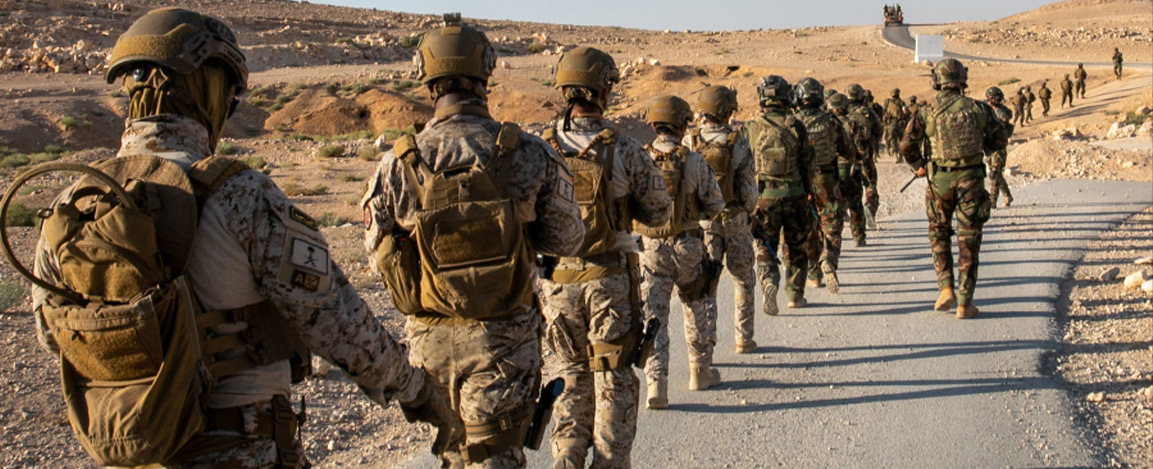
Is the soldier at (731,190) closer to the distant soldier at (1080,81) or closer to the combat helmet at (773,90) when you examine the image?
the combat helmet at (773,90)

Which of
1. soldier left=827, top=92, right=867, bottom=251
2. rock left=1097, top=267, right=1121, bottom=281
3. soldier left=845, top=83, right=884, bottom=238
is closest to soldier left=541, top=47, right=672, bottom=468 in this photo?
soldier left=827, top=92, right=867, bottom=251

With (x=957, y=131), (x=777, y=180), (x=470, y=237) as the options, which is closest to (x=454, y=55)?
(x=470, y=237)

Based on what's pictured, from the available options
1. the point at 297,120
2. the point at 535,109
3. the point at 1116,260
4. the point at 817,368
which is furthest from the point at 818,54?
the point at 817,368

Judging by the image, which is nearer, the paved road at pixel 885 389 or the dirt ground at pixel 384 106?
the paved road at pixel 885 389

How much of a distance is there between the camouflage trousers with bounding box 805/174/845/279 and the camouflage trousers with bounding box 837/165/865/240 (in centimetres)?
62

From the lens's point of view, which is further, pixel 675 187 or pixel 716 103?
pixel 716 103

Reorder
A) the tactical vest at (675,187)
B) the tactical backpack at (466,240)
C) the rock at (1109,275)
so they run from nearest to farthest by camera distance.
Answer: the tactical backpack at (466,240) < the tactical vest at (675,187) < the rock at (1109,275)

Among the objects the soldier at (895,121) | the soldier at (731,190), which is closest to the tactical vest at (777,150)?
the soldier at (731,190)

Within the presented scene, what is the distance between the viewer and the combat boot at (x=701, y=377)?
19.9ft

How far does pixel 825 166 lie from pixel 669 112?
4390 millimetres

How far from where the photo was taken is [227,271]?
96.6 inches

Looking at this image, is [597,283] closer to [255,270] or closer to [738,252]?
[255,270]

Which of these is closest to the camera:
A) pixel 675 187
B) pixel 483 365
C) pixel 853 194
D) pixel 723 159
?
pixel 483 365

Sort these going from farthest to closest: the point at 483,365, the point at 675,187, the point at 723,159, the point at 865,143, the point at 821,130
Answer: the point at 865,143 < the point at 821,130 < the point at 723,159 < the point at 675,187 < the point at 483,365
